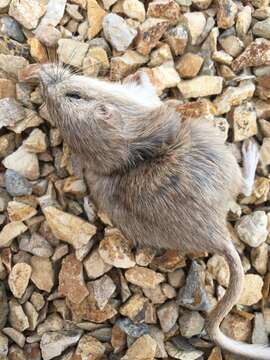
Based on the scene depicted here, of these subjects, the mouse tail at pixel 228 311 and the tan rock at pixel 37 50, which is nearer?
the mouse tail at pixel 228 311

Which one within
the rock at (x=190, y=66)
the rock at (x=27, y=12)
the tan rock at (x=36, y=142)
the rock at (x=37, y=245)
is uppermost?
the rock at (x=27, y=12)

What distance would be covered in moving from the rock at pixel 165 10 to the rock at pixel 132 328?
131 cm

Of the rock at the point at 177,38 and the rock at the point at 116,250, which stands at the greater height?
the rock at the point at 177,38

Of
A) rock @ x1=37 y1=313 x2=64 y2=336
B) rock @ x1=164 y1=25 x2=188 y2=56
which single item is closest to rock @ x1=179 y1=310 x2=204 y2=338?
rock @ x1=37 y1=313 x2=64 y2=336

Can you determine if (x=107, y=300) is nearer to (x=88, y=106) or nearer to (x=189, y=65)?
(x=88, y=106)

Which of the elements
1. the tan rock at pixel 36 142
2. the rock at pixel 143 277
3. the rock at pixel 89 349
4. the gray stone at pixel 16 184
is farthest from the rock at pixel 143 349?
the tan rock at pixel 36 142

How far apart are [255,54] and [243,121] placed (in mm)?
300

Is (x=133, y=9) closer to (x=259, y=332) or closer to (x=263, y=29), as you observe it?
(x=263, y=29)

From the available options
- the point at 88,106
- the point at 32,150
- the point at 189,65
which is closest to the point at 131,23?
the point at 189,65

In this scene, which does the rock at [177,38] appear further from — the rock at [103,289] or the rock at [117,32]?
the rock at [103,289]

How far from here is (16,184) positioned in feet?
8.34

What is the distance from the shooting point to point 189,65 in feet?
8.63

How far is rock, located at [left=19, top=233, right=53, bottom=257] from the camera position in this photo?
2.56 m

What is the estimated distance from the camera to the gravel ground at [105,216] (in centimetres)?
253
